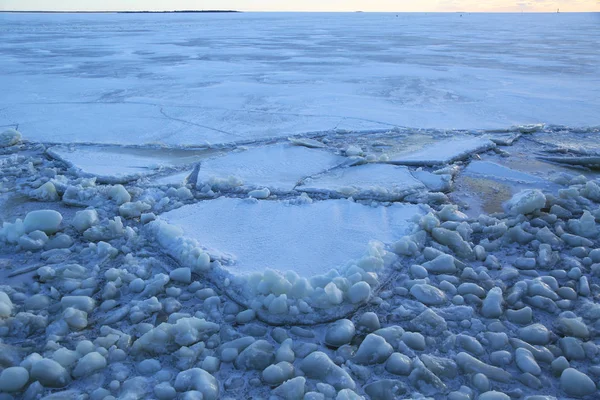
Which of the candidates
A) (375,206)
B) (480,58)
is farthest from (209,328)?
(480,58)

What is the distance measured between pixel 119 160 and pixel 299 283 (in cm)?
176

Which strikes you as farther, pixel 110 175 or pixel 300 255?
pixel 110 175

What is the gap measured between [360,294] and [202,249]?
2.14 ft

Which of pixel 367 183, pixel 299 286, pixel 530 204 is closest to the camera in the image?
pixel 299 286

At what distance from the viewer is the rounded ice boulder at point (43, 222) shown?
1872 millimetres

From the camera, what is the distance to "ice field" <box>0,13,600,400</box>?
1210 mm

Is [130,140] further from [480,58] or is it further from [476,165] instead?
[480,58]

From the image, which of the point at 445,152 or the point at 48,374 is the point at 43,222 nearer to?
the point at 48,374

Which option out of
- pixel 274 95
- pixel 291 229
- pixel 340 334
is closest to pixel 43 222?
pixel 291 229

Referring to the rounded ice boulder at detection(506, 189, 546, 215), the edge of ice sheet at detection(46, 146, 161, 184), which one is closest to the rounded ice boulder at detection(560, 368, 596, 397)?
the rounded ice boulder at detection(506, 189, 546, 215)

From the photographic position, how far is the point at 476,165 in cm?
272

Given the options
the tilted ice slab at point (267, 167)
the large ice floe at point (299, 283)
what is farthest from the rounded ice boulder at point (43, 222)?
the tilted ice slab at point (267, 167)

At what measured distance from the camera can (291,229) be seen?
195 centimetres

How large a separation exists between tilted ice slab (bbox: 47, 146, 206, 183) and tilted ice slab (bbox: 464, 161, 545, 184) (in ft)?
5.44
